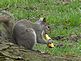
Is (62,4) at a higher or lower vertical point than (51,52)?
higher

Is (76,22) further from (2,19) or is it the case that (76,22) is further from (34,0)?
(2,19)

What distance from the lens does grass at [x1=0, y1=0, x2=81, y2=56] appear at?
8.62 meters

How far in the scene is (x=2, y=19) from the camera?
6.47 meters

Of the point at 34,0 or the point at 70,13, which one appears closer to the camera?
the point at 70,13

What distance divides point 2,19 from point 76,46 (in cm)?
232

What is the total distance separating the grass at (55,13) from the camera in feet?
28.3

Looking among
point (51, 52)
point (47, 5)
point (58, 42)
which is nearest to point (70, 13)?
point (47, 5)

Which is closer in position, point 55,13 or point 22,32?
point 22,32

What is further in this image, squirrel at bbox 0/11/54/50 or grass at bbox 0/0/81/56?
grass at bbox 0/0/81/56

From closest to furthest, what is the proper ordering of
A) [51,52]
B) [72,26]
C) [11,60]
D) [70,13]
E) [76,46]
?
1. [11,60]
2. [51,52]
3. [76,46]
4. [72,26]
5. [70,13]

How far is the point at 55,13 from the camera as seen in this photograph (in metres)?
11.3

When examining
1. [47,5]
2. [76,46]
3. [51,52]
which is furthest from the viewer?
[47,5]

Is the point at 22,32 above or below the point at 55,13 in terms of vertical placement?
below

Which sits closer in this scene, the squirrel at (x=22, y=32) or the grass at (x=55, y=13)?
the squirrel at (x=22, y=32)
